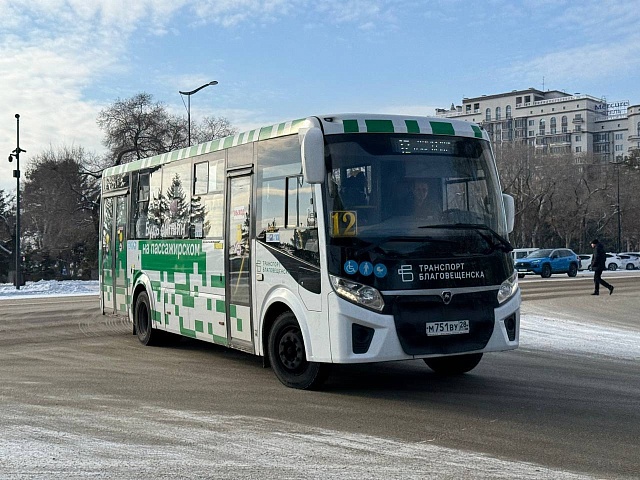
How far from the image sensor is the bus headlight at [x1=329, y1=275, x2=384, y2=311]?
329 inches

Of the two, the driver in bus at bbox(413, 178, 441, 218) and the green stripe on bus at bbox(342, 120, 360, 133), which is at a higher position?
the green stripe on bus at bbox(342, 120, 360, 133)

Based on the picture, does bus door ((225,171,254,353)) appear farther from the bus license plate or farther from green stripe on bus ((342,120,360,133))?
the bus license plate

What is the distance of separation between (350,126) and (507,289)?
2.49m

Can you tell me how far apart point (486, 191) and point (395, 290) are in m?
1.74

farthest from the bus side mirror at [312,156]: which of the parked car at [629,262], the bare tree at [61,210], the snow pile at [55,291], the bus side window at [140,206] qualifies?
the parked car at [629,262]

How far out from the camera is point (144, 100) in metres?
56.2

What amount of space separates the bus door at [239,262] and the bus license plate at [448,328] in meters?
2.42

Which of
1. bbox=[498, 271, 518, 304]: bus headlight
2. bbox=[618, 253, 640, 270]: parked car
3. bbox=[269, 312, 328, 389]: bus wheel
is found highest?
bbox=[498, 271, 518, 304]: bus headlight

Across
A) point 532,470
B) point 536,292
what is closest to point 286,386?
point 532,470

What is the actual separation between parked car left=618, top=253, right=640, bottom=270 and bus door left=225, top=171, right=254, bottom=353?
60.5 m

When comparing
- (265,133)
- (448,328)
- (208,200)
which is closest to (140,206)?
(208,200)

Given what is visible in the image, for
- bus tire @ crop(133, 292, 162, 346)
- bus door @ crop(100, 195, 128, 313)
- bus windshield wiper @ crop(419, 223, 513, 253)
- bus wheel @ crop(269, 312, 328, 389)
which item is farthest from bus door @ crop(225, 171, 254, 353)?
bus door @ crop(100, 195, 128, 313)

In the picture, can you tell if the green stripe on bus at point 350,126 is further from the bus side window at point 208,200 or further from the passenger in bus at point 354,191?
the bus side window at point 208,200

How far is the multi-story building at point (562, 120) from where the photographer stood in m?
153
